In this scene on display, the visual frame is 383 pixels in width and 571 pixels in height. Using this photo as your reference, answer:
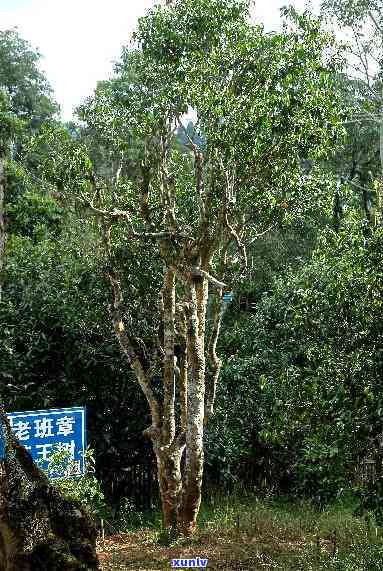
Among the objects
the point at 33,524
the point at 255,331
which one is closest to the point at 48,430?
the point at 33,524

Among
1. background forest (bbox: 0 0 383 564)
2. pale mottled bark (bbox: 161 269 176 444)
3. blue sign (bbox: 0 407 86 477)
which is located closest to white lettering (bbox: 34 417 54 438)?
blue sign (bbox: 0 407 86 477)

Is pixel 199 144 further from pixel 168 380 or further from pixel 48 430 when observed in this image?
pixel 48 430

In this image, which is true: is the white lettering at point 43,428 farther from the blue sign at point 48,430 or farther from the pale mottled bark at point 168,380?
the pale mottled bark at point 168,380

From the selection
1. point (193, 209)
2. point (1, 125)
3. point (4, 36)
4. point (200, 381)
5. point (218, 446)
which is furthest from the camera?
point (4, 36)

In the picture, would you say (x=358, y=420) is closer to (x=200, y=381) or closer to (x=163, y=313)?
(x=200, y=381)

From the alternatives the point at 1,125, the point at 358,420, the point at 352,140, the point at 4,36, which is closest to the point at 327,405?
the point at 358,420

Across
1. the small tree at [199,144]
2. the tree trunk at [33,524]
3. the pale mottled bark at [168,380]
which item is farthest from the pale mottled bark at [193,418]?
the tree trunk at [33,524]

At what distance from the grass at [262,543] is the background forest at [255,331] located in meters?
0.57

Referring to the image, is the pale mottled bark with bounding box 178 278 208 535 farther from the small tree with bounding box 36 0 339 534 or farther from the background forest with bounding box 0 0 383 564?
the background forest with bounding box 0 0 383 564

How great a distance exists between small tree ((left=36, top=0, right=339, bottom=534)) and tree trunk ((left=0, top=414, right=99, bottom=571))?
2.69 metres

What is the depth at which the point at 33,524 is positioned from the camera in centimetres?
425

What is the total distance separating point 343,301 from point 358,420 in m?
1.19

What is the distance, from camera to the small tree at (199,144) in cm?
645

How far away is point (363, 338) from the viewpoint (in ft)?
18.8
